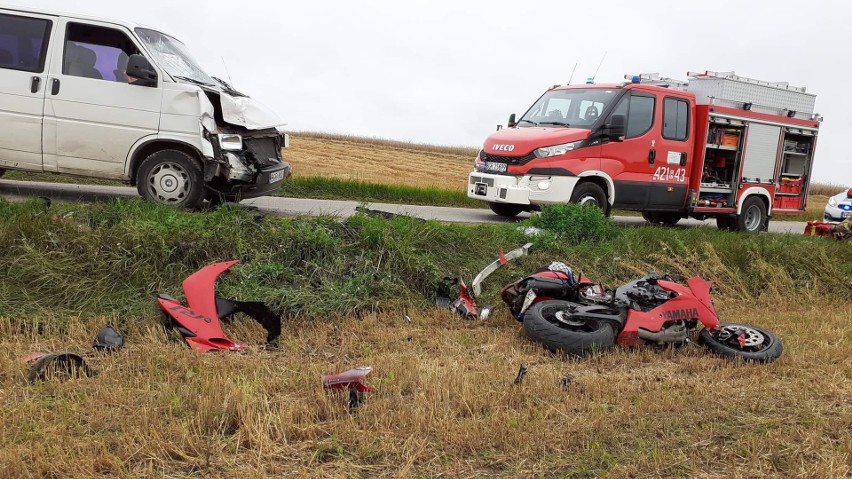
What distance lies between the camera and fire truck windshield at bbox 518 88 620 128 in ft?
37.9

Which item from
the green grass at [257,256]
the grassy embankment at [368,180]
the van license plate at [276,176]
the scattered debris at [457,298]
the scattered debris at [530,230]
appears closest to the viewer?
the green grass at [257,256]

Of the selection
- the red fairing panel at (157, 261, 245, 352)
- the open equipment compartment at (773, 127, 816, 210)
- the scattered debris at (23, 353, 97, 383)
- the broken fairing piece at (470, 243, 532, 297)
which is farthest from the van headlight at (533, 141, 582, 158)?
the scattered debris at (23, 353, 97, 383)

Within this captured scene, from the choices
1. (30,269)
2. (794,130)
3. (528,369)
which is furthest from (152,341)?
(794,130)

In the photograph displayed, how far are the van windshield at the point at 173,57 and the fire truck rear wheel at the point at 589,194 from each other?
5.43 metres

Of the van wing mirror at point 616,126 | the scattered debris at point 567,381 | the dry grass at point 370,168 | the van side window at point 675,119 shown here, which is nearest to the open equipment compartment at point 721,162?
the van side window at point 675,119

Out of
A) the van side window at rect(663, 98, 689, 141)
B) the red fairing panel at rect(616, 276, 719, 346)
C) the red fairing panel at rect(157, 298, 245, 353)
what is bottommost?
the red fairing panel at rect(157, 298, 245, 353)

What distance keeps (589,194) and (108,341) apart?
25.8 feet

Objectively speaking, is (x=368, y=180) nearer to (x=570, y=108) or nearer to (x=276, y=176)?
(x=570, y=108)

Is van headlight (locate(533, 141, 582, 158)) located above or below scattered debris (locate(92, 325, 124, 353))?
above

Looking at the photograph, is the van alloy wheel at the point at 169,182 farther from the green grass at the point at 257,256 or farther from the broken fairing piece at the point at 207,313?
the broken fairing piece at the point at 207,313

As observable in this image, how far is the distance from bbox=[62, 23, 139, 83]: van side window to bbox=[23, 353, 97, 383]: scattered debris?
4.95m

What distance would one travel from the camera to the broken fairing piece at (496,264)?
277 inches

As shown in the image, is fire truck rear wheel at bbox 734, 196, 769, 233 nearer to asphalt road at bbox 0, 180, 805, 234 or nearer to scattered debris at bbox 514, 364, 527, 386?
asphalt road at bbox 0, 180, 805, 234

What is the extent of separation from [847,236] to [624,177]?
141 inches
